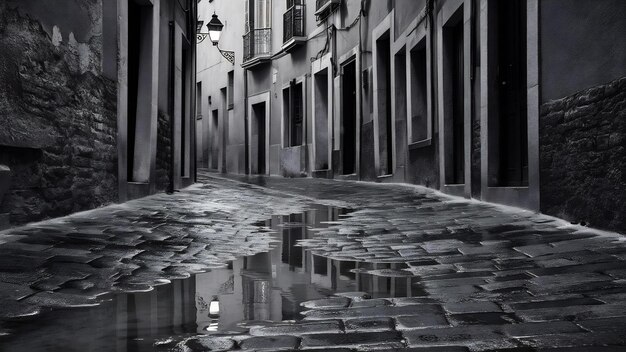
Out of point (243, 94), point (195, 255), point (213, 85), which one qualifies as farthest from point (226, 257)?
point (213, 85)

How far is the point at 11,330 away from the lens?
2.99 metres

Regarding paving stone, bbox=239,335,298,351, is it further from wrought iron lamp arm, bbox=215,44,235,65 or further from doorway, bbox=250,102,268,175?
wrought iron lamp arm, bbox=215,44,235,65

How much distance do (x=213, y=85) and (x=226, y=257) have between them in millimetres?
24355

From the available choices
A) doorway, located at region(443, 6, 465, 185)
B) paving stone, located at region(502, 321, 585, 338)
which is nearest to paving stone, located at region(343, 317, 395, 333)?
paving stone, located at region(502, 321, 585, 338)

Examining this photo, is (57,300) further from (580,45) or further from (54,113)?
(580,45)

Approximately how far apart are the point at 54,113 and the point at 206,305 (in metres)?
3.74

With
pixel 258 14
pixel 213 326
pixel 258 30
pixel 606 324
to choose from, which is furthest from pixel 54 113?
pixel 258 14

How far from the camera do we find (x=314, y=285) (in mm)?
4133

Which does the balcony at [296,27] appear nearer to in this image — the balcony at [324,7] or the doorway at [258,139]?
the balcony at [324,7]

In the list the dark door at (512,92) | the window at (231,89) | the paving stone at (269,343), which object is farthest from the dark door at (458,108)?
the window at (231,89)

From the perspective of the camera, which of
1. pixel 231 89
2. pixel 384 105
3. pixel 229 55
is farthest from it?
pixel 231 89

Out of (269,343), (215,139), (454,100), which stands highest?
(215,139)

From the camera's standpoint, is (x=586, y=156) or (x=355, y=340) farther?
(x=586, y=156)

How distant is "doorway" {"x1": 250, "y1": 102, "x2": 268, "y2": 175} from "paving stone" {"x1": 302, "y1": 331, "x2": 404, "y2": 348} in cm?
2197
